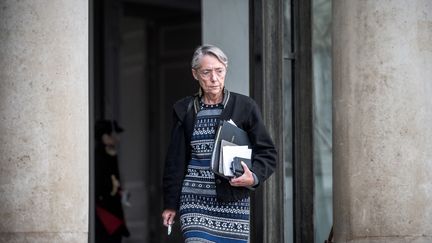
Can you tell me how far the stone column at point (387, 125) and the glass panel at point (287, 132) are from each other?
2.96 feet

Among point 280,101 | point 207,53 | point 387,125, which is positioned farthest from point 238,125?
point 280,101

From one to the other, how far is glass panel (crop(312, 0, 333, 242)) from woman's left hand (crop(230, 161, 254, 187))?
2971 millimetres

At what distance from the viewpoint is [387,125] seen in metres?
8.02

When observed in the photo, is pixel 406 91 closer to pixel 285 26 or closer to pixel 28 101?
pixel 285 26

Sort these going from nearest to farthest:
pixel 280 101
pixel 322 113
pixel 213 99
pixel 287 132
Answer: pixel 213 99 < pixel 280 101 < pixel 287 132 < pixel 322 113

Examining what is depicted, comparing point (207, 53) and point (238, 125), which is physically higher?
point (207, 53)

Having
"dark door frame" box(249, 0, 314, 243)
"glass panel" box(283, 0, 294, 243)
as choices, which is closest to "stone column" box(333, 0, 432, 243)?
"dark door frame" box(249, 0, 314, 243)

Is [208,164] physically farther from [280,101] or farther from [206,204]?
[280,101]

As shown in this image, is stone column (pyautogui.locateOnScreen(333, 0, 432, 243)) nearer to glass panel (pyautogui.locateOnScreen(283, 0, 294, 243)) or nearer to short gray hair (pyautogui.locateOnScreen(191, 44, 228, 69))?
glass panel (pyautogui.locateOnScreen(283, 0, 294, 243))

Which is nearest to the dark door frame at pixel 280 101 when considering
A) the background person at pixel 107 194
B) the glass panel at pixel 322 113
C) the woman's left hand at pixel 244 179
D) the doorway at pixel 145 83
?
the glass panel at pixel 322 113

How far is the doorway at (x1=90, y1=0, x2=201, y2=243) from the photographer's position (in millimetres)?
13703

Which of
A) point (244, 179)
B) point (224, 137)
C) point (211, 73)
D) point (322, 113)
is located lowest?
point (244, 179)

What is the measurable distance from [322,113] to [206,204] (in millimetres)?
3194

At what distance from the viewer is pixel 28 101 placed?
693 centimetres
